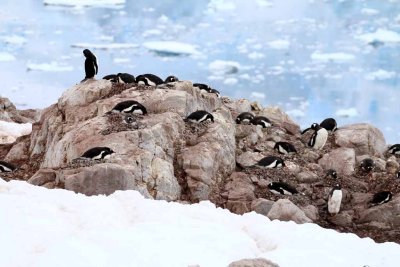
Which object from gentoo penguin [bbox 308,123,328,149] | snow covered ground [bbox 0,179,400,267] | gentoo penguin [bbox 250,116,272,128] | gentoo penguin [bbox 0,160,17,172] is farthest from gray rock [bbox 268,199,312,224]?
gentoo penguin [bbox 0,160,17,172]

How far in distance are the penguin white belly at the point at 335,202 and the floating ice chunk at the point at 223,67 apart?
22309 mm

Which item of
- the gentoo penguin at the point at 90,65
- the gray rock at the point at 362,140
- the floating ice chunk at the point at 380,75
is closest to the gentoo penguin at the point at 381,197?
the gray rock at the point at 362,140

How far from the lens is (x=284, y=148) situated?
13.1m

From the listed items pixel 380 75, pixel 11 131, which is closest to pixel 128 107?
pixel 11 131

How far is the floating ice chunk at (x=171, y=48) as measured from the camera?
3519 centimetres

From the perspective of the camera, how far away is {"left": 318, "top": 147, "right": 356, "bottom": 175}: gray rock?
1298cm

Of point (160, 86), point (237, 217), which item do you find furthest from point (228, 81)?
point (237, 217)

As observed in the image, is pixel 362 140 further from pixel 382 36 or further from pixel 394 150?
pixel 382 36

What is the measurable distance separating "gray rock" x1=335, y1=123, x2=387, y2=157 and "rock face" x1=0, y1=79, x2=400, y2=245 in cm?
2

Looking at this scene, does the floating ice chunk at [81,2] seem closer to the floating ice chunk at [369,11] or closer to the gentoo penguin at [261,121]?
the floating ice chunk at [369,11]

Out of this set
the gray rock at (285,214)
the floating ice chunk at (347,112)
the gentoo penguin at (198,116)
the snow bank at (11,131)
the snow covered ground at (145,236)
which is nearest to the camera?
the snow covered ground at (145,236)

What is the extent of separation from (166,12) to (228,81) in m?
16.6

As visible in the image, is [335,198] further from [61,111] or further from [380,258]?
[61,111]

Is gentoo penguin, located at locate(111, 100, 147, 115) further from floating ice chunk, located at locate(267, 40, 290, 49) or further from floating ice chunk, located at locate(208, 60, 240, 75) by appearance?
floating ice chunk, located at locate(267, 40, 290, 49)
